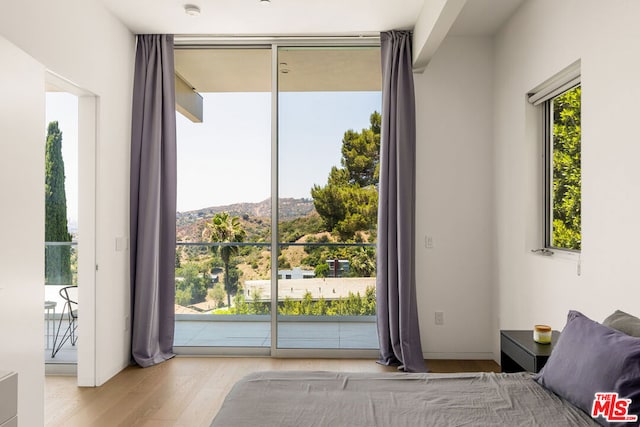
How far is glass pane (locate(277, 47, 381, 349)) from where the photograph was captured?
4367mm

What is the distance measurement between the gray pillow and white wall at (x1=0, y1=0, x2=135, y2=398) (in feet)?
9.60

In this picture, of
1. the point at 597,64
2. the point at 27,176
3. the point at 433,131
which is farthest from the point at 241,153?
the point at 597,64

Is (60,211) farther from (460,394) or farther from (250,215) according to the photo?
(460,394)

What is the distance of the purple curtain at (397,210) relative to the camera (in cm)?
406

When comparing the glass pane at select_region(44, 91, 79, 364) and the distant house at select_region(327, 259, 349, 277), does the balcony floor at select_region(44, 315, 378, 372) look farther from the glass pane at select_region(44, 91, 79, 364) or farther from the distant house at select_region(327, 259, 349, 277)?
the glass pane at select_region(44, 91, 79, 364)

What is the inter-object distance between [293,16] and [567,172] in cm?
239

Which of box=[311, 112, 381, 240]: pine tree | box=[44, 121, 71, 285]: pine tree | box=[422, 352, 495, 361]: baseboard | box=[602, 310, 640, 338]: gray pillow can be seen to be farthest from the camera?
box=[311, 112, 381, 240]: pine tree

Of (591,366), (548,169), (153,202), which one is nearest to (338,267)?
(153,202)

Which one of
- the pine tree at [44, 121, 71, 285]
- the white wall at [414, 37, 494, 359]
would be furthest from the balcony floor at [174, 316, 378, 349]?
the pine tree at [44, 121, 71, 285]

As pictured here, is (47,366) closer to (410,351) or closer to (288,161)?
(288,161)

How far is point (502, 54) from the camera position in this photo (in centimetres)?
405

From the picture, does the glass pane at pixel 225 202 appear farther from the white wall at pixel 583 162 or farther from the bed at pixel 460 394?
the bed at pixel 460 394

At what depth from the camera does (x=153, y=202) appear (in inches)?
162

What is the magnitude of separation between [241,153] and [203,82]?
2.60 feet
